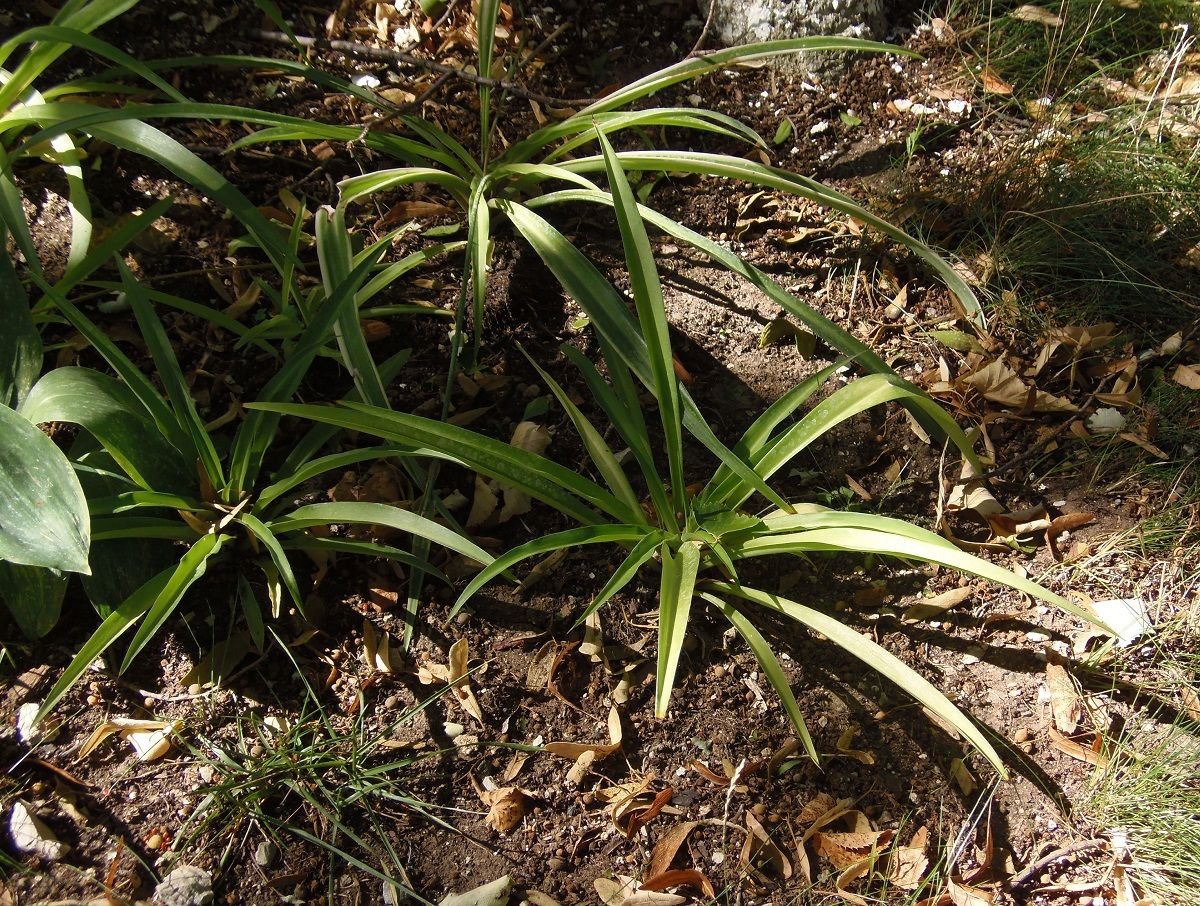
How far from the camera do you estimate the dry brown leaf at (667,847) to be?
4.49 feet

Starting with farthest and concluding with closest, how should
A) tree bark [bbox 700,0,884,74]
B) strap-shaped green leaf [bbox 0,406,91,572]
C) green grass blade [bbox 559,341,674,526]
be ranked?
tree bark [bbox 700,0,884,74], green grass blade [bbox 559,341,674,526], strap-shaped green leaf [bbox 0,406,91,572]

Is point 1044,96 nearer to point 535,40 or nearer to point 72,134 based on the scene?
point 535,40

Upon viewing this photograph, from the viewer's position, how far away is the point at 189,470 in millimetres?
1507

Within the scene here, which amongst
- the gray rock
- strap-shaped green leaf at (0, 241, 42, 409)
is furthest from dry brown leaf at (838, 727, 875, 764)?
strap-shaped green leaf at (0, 241, 42, 409)

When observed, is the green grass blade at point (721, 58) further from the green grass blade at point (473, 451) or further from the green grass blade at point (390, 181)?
the green grass blade at point (473, 451)

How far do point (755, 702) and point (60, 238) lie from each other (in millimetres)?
1751

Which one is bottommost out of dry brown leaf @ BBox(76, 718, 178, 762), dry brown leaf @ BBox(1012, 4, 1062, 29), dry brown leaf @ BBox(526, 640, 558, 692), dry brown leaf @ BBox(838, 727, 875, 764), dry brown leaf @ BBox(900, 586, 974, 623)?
dry brown leaf @ BBox(838, 727, 875, 764)

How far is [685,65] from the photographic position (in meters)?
1.75

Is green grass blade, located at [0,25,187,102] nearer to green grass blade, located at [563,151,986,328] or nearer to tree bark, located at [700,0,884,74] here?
green grass blade, located at [563,151,986,328]

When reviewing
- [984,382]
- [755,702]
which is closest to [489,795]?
[755,702]

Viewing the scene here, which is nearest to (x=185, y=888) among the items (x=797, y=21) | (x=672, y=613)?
(x=672, y=613)

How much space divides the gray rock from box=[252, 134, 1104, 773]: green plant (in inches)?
23.4

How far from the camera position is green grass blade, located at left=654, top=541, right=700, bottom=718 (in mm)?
1229

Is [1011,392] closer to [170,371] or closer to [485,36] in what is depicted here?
[485,36]
